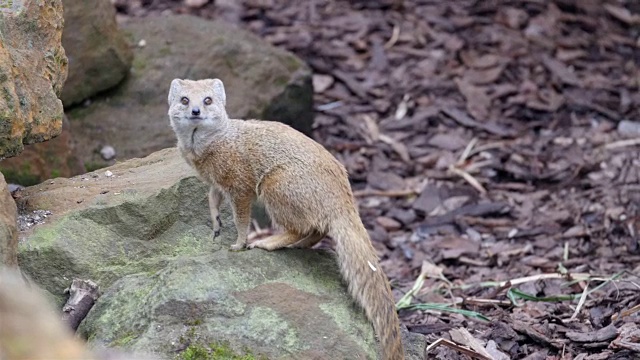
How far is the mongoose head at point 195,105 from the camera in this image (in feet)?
19.3

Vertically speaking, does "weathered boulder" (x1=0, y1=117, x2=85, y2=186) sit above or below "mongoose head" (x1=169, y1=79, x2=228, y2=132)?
below

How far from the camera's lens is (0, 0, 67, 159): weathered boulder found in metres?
5.34

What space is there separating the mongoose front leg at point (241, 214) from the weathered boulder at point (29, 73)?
1.20 metres

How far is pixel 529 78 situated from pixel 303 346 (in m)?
8.02

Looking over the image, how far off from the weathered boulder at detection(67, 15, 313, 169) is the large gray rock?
3.44 metres

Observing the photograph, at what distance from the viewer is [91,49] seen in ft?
30.7

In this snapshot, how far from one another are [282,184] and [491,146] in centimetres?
568

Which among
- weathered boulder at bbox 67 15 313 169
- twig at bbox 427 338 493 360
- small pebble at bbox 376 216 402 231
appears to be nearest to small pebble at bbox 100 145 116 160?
weathered boulder at bbox 67 15 313 169

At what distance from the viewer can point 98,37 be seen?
934 centimetres

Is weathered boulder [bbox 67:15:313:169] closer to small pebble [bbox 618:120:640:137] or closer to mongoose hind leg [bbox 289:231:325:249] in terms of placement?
small pebble [bbox 618:120:640:137]

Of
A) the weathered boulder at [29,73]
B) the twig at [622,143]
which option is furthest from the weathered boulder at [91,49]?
the twig at [622,143]

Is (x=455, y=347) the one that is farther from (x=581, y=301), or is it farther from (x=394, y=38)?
(x=394, y=38)

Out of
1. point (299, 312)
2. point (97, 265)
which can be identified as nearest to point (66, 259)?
point (97, 265)

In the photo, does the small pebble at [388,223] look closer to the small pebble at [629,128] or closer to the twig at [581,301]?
the twig at [581,301]
